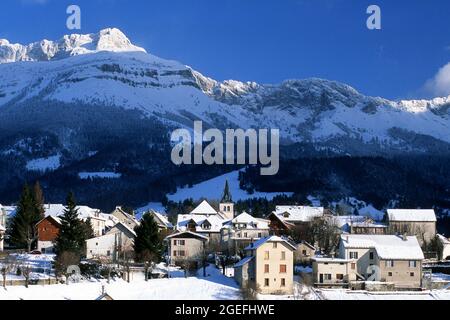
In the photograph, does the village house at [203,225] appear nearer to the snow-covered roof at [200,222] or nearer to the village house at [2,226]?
the snow-covered roof at [200,222]

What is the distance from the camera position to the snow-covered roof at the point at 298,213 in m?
122

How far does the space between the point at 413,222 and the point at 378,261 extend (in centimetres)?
3473

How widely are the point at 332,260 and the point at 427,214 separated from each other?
4221 centimetres

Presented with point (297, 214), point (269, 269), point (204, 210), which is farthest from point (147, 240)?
point (204, 210)

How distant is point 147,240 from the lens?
265 feet

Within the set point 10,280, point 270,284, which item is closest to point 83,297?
point 10,280

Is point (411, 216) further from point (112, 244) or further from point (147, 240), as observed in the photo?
point (147, 240)

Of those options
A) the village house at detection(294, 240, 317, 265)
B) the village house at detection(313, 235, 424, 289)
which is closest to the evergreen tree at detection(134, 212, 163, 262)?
the village house at detection(294, 240, 317, 265)

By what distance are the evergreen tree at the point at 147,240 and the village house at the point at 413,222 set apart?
3822cm

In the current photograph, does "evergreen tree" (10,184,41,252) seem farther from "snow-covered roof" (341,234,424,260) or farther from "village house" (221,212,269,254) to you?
"snow-covered roof" (341,234,424,260)

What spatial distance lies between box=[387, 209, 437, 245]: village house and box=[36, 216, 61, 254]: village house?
39543 millimetres

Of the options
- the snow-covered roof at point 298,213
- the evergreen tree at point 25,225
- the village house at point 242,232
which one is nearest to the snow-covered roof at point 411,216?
the snow-covered roof at point 298,213

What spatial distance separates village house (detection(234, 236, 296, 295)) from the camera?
73125mm
